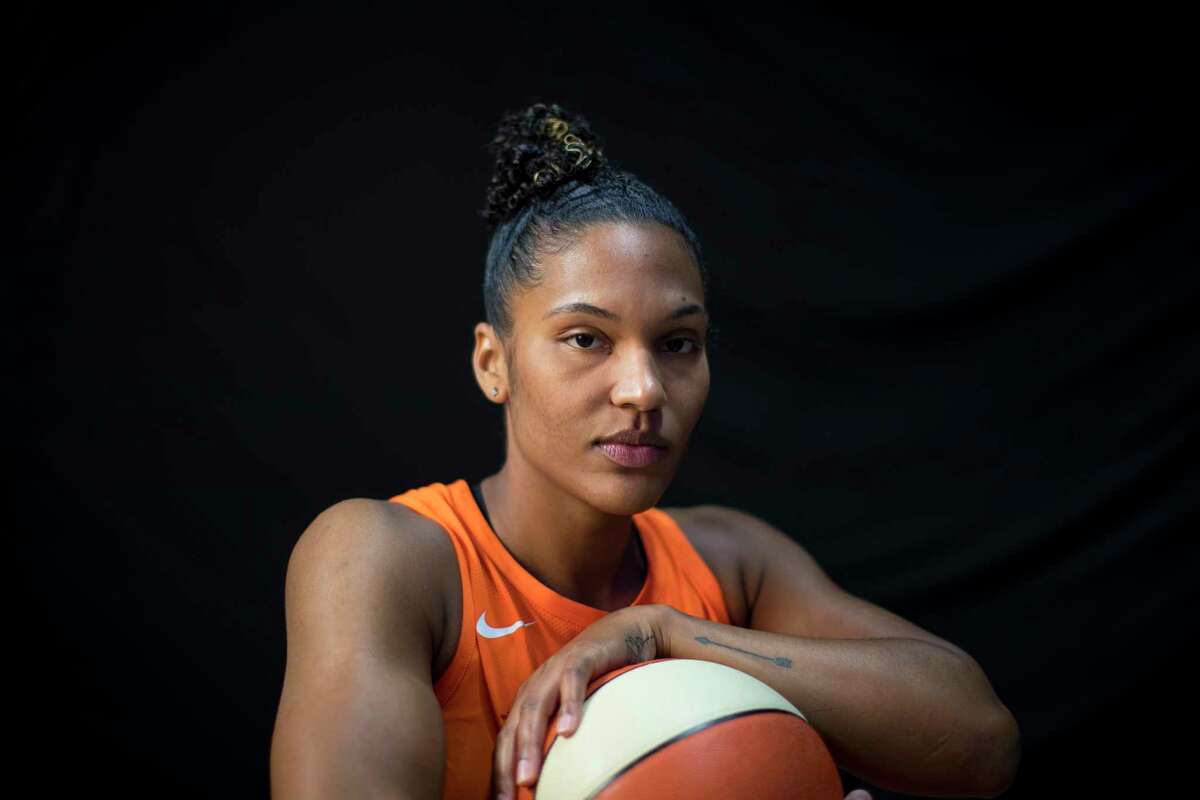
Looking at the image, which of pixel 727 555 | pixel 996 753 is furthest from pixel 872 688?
pixel 727 555

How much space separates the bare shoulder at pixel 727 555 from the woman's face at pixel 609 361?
1.26 feet

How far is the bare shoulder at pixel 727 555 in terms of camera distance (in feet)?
6.43

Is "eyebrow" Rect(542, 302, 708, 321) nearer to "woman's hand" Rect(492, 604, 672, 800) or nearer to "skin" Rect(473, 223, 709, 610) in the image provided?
"skin" Rect(473, 223, 709, 610)

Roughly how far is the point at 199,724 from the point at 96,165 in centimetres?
130

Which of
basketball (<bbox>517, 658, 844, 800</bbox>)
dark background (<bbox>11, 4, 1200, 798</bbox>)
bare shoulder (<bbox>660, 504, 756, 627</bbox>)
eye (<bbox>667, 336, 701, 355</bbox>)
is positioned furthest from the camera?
dark background (<bbox>11, 4, 1200, 798</bbox>)

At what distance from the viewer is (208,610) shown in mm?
2514

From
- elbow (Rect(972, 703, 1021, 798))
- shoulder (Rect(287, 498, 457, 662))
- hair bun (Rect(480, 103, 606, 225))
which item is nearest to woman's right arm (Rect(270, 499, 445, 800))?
shoulder (Rect(287, 498, 457, 662))

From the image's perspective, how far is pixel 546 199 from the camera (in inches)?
70.8

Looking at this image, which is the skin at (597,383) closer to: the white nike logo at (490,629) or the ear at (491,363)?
the ear at (491,363)

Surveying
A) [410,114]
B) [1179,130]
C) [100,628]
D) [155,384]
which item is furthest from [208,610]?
[1179,130]

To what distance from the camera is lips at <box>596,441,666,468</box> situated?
5.27ft

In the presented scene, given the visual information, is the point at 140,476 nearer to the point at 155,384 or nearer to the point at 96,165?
the point at 155,384

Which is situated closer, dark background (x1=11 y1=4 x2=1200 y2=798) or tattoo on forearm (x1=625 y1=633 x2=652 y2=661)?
tattoo on forearm (x1=625 y1=633 x2=652 y2=661)

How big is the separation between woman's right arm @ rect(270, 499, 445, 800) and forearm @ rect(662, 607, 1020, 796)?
0.37 meters
